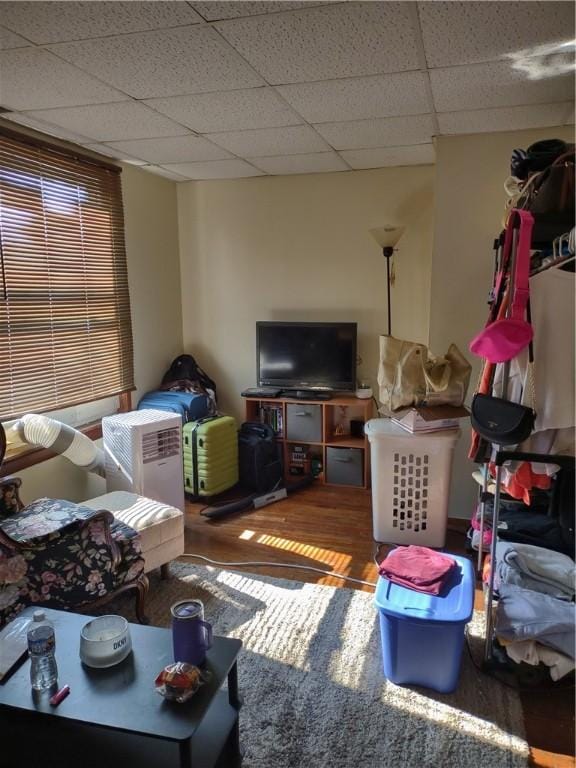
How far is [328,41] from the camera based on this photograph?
184 centimetres

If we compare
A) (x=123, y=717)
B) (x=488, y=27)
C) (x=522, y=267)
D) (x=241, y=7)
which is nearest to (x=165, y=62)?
(x=241, y=7)

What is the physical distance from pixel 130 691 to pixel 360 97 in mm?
2447

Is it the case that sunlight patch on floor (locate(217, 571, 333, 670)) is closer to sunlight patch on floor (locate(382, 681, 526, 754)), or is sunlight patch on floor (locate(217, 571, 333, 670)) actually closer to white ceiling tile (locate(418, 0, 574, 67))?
sunlight patch on floor (locate(382, 681, 526, 754))

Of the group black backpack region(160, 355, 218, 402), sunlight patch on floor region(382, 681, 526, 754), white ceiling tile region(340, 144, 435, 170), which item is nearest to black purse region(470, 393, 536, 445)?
sunlight patch on floor region(382, 681, 526, 754)

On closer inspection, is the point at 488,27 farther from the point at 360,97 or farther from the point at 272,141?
the point at 272,141

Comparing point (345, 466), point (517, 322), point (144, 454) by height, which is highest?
point (517, 322)

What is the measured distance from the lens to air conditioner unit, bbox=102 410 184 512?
3.00 metres

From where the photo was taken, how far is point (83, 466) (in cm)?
306

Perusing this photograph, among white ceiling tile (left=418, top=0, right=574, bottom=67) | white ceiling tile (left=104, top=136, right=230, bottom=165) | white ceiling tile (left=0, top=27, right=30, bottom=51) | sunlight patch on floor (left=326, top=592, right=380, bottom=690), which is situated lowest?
sunlight patch on floor (left=326, top=592, right=380, bottom=690)

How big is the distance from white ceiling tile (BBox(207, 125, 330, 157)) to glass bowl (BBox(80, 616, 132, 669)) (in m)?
2.49

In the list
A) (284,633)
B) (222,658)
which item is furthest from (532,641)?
(222,658)

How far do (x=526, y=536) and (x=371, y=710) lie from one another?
→ 1049 mm

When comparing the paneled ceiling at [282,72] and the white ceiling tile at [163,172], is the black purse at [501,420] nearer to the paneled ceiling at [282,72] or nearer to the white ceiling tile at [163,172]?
the paneled ceiling at [282,72]

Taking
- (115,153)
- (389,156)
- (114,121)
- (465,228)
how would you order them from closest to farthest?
(114,121), (465,228), (115,153), (389,156)
